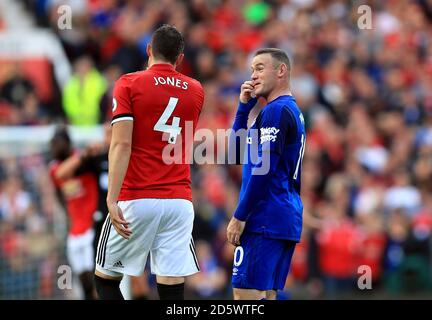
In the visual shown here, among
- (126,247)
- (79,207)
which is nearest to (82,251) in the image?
(79,207)

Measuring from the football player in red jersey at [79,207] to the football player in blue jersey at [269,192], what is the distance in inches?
131

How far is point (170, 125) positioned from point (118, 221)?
0.82 meters

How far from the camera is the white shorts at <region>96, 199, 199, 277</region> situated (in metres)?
7.63

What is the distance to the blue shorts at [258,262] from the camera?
7.70 m

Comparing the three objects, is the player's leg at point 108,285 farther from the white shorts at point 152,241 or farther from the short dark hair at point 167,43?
the short dark hair at point 167,43

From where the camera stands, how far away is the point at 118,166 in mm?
7395

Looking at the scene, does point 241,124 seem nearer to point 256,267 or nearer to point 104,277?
point 256,267

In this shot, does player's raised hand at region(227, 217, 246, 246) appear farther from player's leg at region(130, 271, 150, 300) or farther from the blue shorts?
player's leg at region(130, 271, 150, 300)

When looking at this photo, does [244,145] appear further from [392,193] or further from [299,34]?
[299,34]

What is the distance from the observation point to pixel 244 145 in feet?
27.1

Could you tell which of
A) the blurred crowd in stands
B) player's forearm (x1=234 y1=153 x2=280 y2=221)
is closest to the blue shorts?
player's forearm (x1=234 y1=153 x2=280 y2=221)
